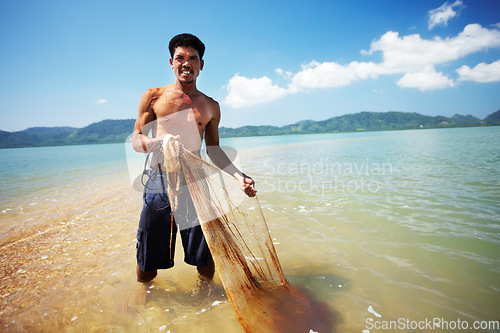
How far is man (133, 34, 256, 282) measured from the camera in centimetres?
254

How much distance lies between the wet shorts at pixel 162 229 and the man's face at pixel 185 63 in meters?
1.08

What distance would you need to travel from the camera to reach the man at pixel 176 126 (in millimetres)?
2537

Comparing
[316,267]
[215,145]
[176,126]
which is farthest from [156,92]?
[316,267]

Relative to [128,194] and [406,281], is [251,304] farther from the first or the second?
[128,194]

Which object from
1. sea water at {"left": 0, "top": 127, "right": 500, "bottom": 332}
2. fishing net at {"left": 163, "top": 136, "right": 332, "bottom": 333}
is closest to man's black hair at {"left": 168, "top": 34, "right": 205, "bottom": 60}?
fishing net at {"left": 163, "top": 136, "right": 332, "bottom": 333}

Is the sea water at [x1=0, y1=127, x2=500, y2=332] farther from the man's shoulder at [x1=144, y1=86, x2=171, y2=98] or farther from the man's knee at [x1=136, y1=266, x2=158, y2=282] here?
the man's shoulder at [x1=144, y1=86, x2=171, y2=98]

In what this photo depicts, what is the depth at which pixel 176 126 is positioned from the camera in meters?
2.58

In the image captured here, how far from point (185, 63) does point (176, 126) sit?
2.21 ft

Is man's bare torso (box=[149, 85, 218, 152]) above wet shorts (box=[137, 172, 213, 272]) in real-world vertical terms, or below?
above

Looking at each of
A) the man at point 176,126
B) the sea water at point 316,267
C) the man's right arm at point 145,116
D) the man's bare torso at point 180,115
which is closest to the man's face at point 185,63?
the man at point 176,126

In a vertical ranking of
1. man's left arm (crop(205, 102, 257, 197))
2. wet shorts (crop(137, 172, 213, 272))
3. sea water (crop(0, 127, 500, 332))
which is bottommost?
sea water (crop(0, 127, 500, 332))

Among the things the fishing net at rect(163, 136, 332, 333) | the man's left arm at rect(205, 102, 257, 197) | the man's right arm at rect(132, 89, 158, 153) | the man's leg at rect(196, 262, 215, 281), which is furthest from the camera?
the man's leg at rect(196, 262, 215, 281)

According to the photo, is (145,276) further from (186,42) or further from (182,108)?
(186,42)

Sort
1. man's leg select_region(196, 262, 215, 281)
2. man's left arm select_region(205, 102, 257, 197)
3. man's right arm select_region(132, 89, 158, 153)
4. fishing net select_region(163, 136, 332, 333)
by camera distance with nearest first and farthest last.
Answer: fishing net select_region(163, 136, 332, 333)
man's right arm select_region(132, 89, 158, 153)
man's left arm select_region(205, 102, 257, 197)
man's leg select_region(196, 262, 215, 281)
